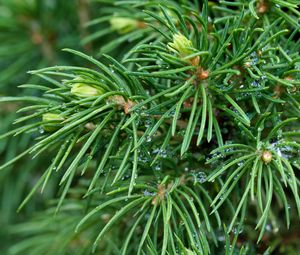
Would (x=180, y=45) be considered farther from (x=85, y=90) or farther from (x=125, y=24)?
(x=125, y=24)

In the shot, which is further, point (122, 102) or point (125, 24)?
point (125, 24)

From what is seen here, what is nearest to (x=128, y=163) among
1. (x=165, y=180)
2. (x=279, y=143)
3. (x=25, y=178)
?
(x=165, y=180)

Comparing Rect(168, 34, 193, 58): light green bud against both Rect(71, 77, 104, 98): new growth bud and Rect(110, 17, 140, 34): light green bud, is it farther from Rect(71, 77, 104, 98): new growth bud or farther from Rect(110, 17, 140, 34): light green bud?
Rect(110, 17, 140, 34): light green bud

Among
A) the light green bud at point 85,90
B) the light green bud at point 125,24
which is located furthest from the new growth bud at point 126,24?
the light green bud at point 85,90

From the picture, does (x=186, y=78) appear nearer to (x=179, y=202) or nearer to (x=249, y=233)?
(x=179, y=202)

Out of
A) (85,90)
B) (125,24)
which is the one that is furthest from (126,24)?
(85,90)

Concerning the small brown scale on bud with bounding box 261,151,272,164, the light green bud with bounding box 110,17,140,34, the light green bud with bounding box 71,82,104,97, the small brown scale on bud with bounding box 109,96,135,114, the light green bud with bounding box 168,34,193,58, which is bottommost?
the small brown scale on bud with bounding box 261,151,272,164

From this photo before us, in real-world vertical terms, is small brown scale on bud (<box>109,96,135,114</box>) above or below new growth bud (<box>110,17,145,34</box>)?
below

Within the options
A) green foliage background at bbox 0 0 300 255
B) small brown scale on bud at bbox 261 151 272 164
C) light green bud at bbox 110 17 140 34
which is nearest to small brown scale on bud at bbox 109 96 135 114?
green foliage background at bbox 0 0 300 255

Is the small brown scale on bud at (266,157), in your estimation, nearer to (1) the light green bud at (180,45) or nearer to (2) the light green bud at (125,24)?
(1) the light green bud at (180,45)
